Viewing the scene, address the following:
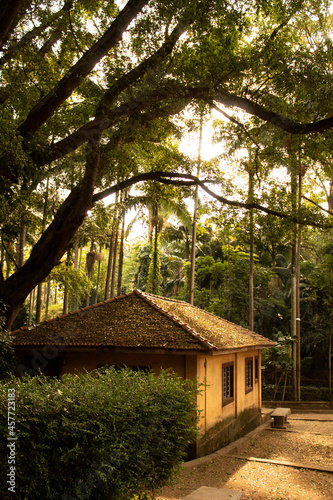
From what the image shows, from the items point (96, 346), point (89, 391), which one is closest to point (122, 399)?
point (89, 391)

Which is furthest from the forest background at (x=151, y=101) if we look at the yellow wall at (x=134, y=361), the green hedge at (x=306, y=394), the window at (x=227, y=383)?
the green hedge at (x=306, y=394)

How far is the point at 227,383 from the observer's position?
40.8 feet

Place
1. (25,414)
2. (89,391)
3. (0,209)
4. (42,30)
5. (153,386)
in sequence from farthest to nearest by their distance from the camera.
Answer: (42,30) < (0,209) < (153,386) < (89,391) < (25,414)

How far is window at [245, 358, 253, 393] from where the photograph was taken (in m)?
14.9

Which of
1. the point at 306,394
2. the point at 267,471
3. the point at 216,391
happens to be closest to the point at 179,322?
the point at 216,391


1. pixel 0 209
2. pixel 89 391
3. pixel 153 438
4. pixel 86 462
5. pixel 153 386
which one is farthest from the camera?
pixel 0 209

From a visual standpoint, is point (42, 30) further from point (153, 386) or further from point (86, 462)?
point (86, 462)

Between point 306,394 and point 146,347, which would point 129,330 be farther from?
point 306,394

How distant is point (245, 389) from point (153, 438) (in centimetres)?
963

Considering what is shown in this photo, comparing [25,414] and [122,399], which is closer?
[25,414]

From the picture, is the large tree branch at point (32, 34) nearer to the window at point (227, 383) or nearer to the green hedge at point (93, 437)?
the green hedge at point (93, 437)

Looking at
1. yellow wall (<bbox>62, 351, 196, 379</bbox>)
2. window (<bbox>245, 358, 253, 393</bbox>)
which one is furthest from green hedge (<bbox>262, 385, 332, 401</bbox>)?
yellow wall (<bbox>62, 351, 196, 379</bbox>)

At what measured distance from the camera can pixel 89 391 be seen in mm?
5172

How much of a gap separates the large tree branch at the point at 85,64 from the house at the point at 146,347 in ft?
15.9
